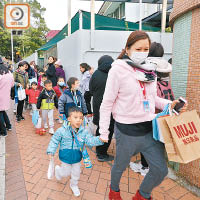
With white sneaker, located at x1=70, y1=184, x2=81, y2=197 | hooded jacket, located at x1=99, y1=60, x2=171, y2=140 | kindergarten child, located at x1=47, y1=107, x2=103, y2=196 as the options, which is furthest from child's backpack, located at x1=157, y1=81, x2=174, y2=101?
white sneaker, located at x1=70, y1=184, x2=81, y2=197

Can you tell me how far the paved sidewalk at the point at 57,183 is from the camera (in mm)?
2715

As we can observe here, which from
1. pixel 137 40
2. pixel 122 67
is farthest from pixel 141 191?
pixel 137 40

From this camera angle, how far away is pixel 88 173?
129 inches

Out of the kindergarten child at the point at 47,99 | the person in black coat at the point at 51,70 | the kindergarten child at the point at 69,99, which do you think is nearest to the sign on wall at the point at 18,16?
the person in black coat at the point at 51,70

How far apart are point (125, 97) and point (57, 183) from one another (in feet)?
5.88

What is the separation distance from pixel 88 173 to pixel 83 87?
9.73 ft

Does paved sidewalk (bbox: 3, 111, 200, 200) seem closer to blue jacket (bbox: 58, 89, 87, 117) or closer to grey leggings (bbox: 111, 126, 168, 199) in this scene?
grey leggings (bbox: 111, 126, 168, 199)

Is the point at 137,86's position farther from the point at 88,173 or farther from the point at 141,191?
the point at 88,173

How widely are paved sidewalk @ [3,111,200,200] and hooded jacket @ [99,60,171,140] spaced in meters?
1.18

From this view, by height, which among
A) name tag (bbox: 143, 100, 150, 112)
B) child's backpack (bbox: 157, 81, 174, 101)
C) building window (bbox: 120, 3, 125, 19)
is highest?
building window (bbox: 120, 3, 125, 19)

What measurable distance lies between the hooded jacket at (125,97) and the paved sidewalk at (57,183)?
3.87 ft

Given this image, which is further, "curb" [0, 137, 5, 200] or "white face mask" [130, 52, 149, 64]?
"curb" [0, 137, 5, 200]

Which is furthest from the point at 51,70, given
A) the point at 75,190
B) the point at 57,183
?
the point at 75,190

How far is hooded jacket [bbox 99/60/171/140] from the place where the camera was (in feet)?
6.50
